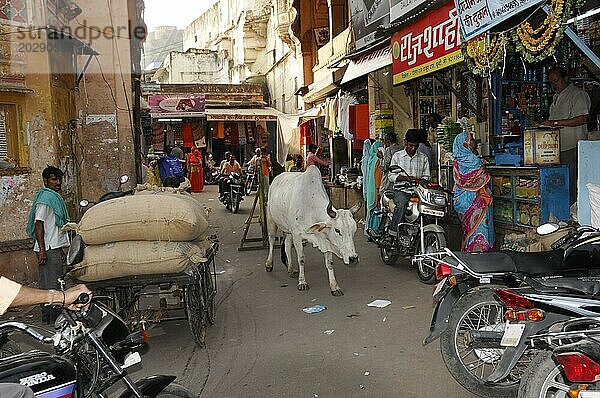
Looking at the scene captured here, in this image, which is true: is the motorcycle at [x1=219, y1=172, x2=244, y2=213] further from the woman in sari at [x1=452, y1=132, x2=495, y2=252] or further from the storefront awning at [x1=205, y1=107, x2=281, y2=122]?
the woman in sari at [x1=452, y1=132, x2=495, y2=252]

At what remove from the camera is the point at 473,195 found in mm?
7703

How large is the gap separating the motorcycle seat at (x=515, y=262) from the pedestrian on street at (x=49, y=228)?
4.37 meters

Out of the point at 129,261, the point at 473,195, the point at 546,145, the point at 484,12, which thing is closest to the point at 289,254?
the point at 473,195

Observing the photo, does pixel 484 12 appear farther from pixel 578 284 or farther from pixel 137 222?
pixel 137 222

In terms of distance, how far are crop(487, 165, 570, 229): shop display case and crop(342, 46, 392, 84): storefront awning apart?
2923mm

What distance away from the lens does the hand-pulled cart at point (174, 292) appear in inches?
204

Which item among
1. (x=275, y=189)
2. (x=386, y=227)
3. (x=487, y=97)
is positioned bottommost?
(x=386, y=227)

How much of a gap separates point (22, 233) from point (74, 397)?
20.8 ft

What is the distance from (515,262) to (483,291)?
298 mm

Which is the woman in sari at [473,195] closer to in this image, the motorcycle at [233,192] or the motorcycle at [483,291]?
the motorcycle at [483,291]

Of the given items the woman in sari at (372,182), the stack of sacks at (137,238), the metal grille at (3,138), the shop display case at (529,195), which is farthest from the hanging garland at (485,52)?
the metal grille at (3,138)

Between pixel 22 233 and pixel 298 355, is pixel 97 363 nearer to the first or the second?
pixel 298 355

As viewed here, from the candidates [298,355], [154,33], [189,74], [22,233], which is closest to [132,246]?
[298,355]

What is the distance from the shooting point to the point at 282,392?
4.50 metres
